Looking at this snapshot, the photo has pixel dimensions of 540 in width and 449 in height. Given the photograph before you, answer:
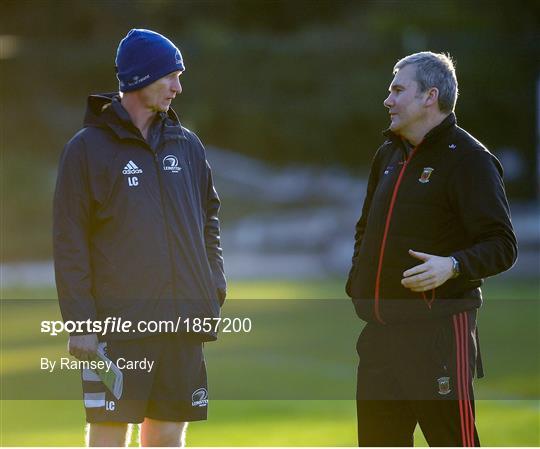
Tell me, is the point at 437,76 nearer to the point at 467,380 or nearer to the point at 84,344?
the point at 467,380

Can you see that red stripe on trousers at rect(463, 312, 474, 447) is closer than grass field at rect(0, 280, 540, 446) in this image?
Yes

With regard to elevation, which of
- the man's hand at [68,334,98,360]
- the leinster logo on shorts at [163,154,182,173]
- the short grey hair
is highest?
the short grey hair

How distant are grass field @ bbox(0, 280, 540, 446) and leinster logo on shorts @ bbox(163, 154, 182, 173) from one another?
2.70 m

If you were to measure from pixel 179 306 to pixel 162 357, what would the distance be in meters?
0.18

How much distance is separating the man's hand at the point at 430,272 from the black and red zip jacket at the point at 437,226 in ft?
0.17

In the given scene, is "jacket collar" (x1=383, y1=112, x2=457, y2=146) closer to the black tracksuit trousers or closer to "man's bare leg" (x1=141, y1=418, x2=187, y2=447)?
the black tracksuit trousers

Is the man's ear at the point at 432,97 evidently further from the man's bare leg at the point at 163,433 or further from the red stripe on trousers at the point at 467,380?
the man's bare leg at the point at 163,433

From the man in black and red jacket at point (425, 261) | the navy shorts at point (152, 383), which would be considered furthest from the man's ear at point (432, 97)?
the navy shorts at point (152, 383)

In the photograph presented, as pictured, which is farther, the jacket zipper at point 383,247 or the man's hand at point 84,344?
the jacket zipper at point 383,247

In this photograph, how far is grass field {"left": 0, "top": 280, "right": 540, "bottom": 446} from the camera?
22.5 feet

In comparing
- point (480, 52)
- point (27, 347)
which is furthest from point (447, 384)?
point (480, 52)

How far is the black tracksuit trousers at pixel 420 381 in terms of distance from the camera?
402cm

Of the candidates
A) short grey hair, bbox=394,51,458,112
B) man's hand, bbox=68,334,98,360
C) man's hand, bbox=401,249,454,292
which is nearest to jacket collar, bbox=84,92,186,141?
man's hand, bbox=68,334,98,360

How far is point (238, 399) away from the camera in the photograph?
8586mm
